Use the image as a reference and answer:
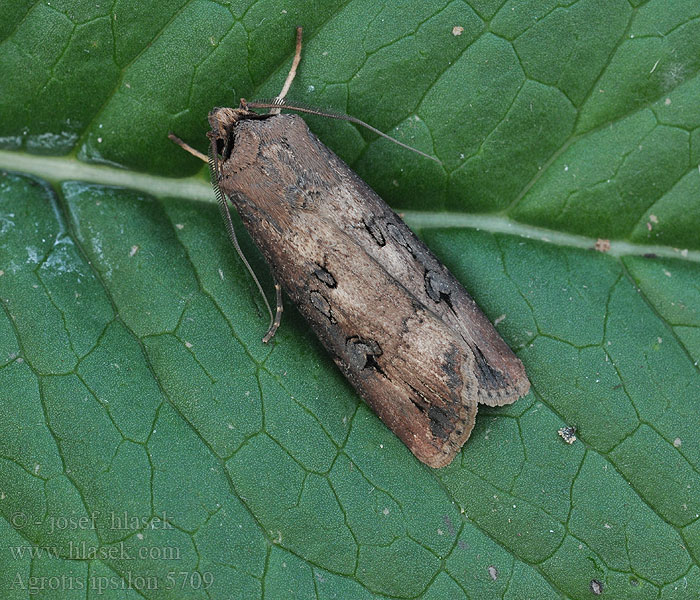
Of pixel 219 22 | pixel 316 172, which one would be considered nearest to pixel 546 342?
pixel 316 172

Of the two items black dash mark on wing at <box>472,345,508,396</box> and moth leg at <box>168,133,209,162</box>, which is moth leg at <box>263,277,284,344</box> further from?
black dash mark on wing at <box>472,345,508,396</box>

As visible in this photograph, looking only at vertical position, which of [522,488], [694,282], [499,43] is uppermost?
[499,43]

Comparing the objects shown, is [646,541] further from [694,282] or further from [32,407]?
[32,407]

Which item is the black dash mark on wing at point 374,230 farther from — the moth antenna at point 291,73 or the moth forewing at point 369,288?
the moth antenna at point 291,73

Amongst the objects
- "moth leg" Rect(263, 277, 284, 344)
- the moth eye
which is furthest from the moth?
"moth leg" Rect(263, 277, 284, 344)

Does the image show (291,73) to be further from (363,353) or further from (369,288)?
(363,353)

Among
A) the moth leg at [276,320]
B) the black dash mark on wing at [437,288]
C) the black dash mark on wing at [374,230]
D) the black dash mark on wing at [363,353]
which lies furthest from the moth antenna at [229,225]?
the black dash mark on wing at [437,288]
